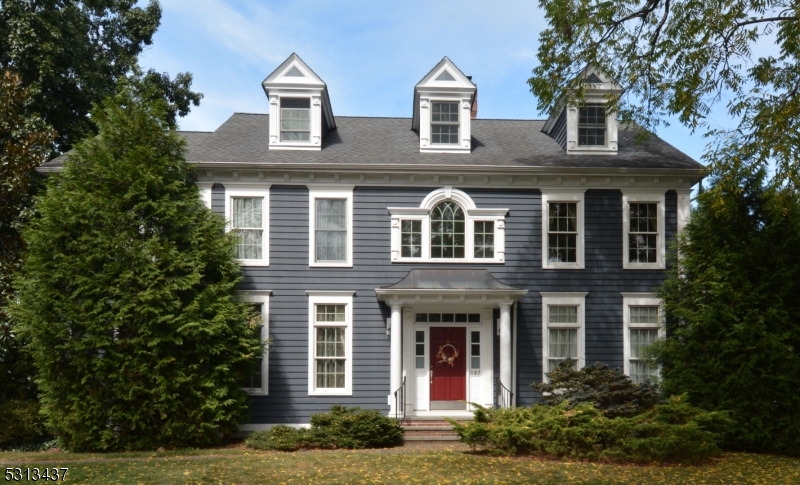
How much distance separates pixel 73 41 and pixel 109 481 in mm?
15341

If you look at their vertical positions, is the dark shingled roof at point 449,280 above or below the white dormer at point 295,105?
below

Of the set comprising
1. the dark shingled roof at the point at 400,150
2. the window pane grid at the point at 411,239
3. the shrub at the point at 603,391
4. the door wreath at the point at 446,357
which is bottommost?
the shrub at the point at 603,391

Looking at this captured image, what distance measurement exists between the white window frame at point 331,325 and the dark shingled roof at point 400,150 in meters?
3.03

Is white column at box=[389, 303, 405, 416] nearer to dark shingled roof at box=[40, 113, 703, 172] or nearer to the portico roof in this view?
the portico roof

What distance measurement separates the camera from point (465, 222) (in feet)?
56.1

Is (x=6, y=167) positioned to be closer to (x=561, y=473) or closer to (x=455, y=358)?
(x=455, y=358)

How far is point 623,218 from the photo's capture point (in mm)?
17172

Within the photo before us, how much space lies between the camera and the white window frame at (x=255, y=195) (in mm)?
16781

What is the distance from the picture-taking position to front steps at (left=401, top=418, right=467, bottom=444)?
49.5ft

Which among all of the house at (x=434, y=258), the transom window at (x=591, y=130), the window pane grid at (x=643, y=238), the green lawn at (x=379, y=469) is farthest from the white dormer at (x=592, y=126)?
the green lawn at (x=379, y=469)

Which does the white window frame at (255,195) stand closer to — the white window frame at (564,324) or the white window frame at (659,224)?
the white window frame at (564,324)

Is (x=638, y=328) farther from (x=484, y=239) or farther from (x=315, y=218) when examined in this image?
(x=315, y=218)

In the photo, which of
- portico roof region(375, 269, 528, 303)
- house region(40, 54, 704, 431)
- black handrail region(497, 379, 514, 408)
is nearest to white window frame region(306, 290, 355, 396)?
house region(40, 54, 704, 431)

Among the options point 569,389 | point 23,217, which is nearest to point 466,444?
point 569,389
